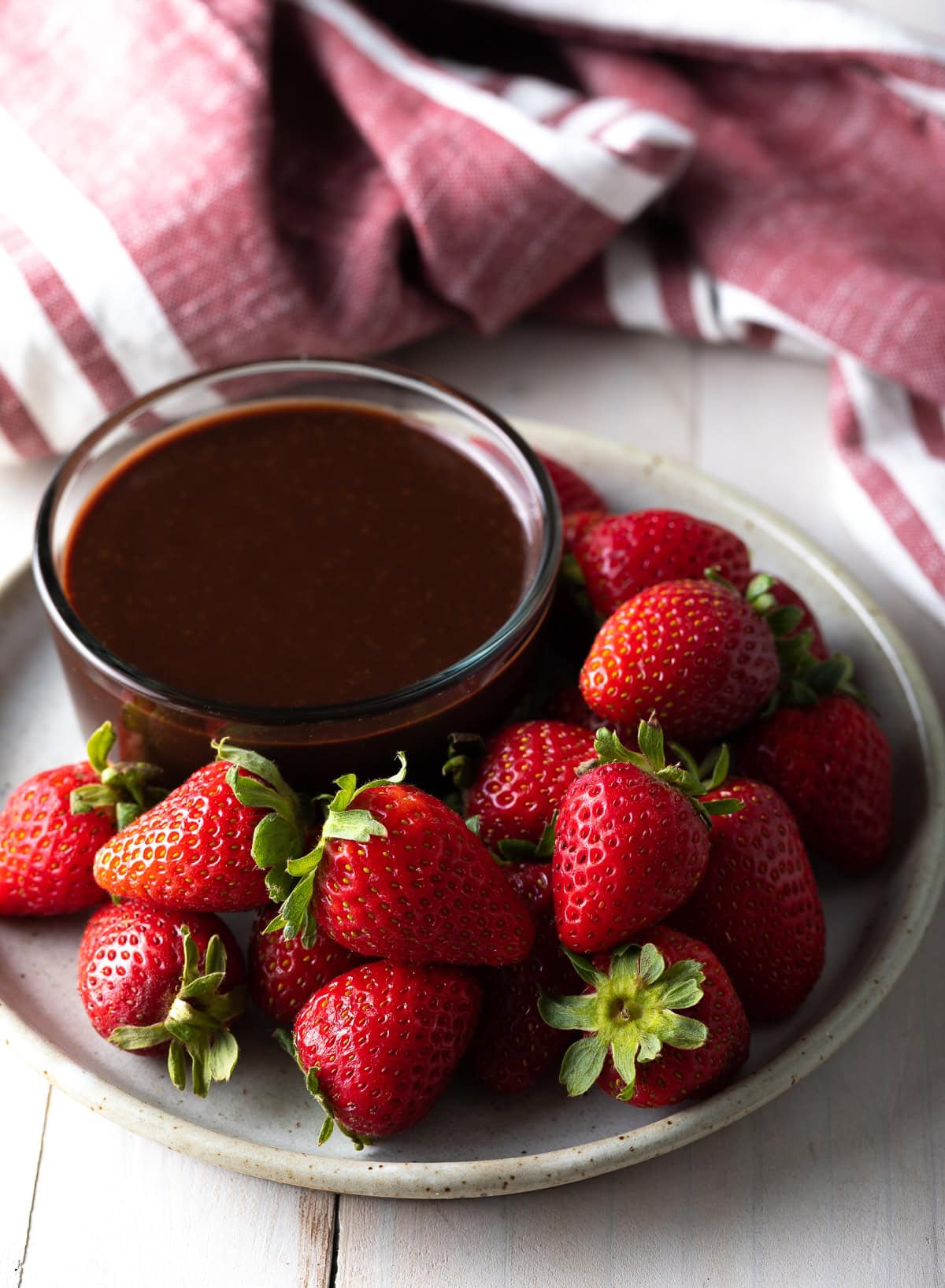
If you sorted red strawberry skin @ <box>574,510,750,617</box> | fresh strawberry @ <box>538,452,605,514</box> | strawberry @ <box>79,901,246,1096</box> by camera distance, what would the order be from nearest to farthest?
strawberry @ <box>79,901,246,1096</box>
red strawberry skin @ <box>574,510,750,617</box>
fresh strawberry @ <box>538,452,605,514</box>

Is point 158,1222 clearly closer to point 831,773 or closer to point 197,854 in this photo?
point 197,854

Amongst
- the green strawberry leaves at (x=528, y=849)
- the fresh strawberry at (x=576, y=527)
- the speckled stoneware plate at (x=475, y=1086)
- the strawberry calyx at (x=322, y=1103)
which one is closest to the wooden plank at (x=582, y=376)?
the fresh strawberry at (x=576, y=527)

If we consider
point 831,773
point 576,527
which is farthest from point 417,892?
point 576,527

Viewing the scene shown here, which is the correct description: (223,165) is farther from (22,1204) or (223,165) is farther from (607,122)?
(22,1204)

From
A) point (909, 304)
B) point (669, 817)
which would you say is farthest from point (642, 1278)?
point (909, 304)

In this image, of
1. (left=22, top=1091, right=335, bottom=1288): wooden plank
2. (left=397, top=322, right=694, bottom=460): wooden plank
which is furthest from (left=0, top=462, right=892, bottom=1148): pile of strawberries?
(left=397, top=322, right=694, bottom=460): wooden plank

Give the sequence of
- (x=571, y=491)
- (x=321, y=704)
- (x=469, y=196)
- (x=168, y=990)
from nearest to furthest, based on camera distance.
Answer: (x=168, y=990), (x=321, y=704), (x=571, y=491), (x=469, y=196)

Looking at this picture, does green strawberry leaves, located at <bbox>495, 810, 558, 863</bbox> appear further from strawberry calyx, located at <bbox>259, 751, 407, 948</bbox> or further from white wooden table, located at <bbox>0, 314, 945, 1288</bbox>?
white wooden table, located at <bbox>0, 314, 945, 1288</bbox>
